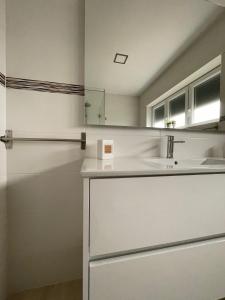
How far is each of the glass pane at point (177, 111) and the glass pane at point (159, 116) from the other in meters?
0.06

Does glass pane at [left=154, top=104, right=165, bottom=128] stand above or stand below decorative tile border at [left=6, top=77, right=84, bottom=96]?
below

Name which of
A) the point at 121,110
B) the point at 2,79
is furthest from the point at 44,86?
the point at 121,110

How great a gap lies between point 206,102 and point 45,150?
123cm

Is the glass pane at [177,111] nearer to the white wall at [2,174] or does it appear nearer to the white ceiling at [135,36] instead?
the white ceiling at [135,36]

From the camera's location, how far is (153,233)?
0.55m

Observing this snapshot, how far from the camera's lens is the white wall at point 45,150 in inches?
35.6

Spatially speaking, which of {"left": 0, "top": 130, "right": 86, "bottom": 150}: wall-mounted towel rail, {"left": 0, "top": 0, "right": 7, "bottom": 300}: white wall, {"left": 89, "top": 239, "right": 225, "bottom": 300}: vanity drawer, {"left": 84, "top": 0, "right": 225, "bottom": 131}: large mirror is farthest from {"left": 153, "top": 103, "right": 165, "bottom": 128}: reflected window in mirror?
{"left": 0, "top": 0, "right": 7, "bottom": 300}: white wall

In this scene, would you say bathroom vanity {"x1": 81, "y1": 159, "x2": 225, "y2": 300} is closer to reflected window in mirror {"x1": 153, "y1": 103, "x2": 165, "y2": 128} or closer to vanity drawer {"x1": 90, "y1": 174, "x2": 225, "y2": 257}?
vanity drawer {"x1": 90, "y1": 174, "x2": 225, "y2": 257}

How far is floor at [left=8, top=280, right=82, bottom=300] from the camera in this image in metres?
0.92

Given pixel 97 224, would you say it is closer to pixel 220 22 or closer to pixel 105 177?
pixel 105 177

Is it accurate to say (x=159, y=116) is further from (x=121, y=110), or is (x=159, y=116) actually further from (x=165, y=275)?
(x=165, y=275)

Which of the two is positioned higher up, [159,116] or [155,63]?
[155,63]

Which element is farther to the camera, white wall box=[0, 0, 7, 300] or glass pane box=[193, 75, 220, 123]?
glass pane box=[193, 75, 220, 123]

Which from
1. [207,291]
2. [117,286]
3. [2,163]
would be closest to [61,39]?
[2,163]
